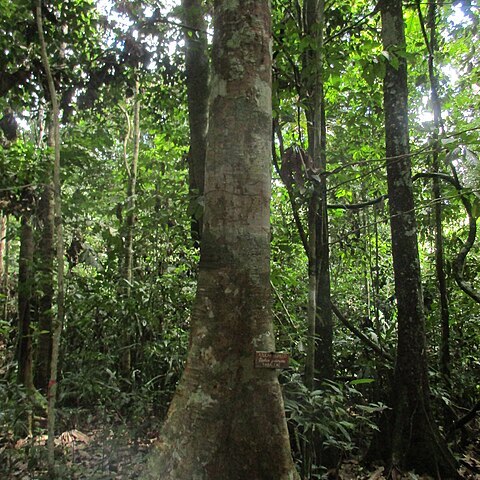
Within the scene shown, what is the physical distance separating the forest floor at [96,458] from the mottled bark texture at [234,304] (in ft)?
3.51

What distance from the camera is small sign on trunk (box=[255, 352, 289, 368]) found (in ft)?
7.27

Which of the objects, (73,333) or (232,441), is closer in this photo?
(232,441)

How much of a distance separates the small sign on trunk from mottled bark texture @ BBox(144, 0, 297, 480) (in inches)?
1.6

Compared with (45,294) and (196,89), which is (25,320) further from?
(196,89)

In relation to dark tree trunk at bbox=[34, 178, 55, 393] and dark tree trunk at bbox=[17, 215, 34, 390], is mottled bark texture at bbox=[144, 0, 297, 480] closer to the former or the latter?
dark tree trunk at bbox=[17, 215, 34, 390]

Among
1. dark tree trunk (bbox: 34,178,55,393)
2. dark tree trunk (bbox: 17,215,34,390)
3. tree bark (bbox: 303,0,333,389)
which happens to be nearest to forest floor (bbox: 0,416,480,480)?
dark tree trunk (bbox: 17,215,34,390)

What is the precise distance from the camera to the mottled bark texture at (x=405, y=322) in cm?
396

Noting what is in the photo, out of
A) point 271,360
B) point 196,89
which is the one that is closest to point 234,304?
point 271,360

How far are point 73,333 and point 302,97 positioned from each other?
3.58 m

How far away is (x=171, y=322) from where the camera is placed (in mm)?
4922

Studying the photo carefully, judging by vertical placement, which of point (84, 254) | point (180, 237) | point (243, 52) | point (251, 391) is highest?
point (243, 52)

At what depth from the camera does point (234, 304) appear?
2244mm

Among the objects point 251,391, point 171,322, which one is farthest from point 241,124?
point 171,322

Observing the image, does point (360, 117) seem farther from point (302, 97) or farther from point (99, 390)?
point (99, 390)
